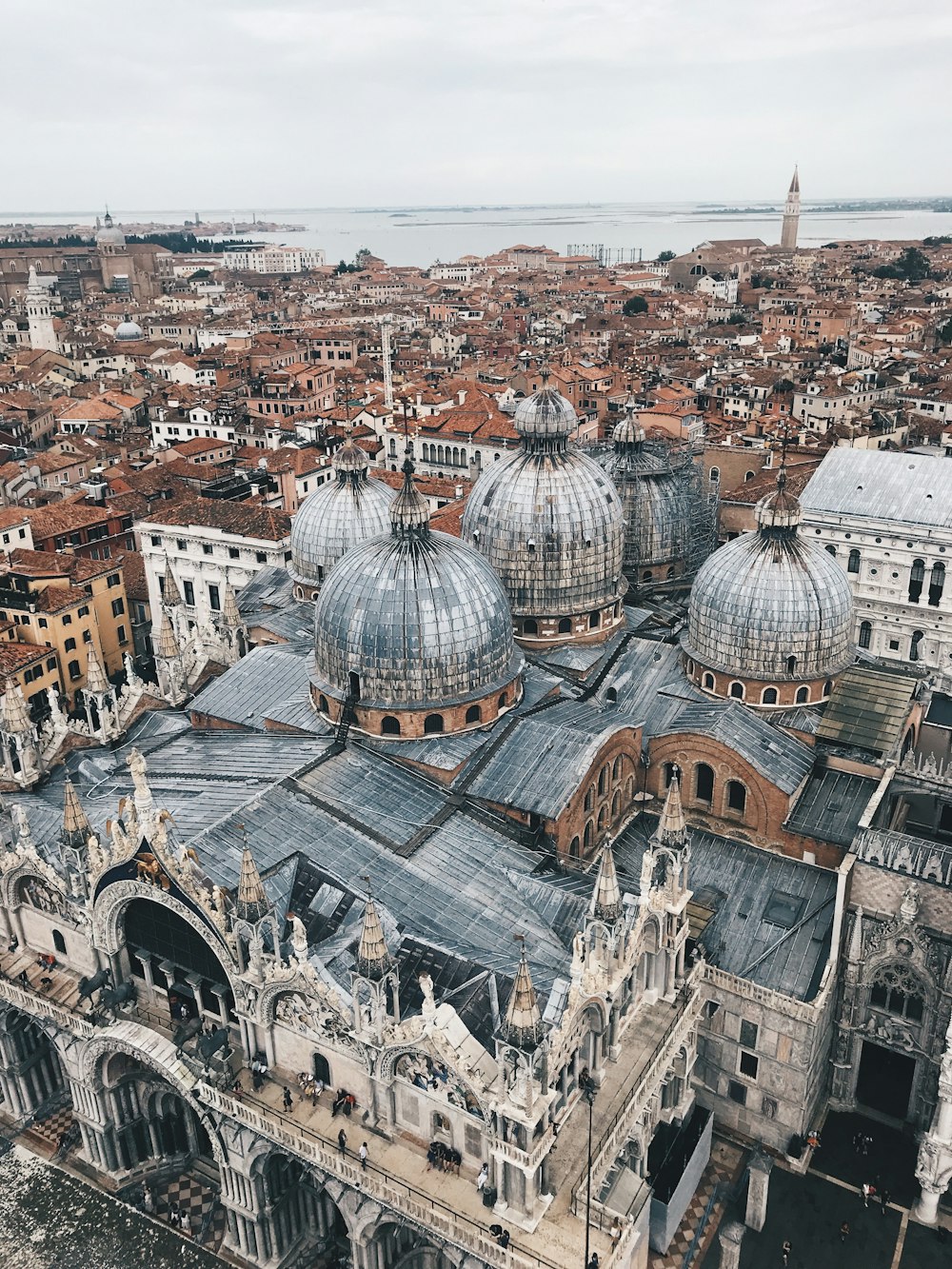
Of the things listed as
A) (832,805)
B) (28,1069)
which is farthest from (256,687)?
(832,805)

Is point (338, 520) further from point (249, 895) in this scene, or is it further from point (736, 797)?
point (249, 895)

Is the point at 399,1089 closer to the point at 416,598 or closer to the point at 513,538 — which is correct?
the point at 416,598

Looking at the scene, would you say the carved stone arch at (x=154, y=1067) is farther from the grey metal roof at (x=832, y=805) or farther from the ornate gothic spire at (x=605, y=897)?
the grey metal roof at (x=832, y=805)

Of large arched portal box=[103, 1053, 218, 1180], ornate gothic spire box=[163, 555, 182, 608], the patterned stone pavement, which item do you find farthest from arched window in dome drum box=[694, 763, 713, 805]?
ornate gothic spire box=[163, 555, 182, 608]

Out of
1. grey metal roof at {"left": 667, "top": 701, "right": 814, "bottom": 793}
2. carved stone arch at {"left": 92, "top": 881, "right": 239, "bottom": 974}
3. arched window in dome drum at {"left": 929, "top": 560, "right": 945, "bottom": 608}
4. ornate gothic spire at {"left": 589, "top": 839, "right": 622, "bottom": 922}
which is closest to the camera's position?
carved stone arch at {"left": 92, "top": 881, "right": 239, "bottom": 974}

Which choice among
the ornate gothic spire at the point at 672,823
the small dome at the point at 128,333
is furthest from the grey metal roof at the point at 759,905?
the small dome at the point at 128,333

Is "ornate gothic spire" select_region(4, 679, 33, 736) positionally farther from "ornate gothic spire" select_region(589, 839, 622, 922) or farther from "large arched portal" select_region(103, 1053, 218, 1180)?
"ornate gothic spire" select_region(589, 839, 622, 922)
